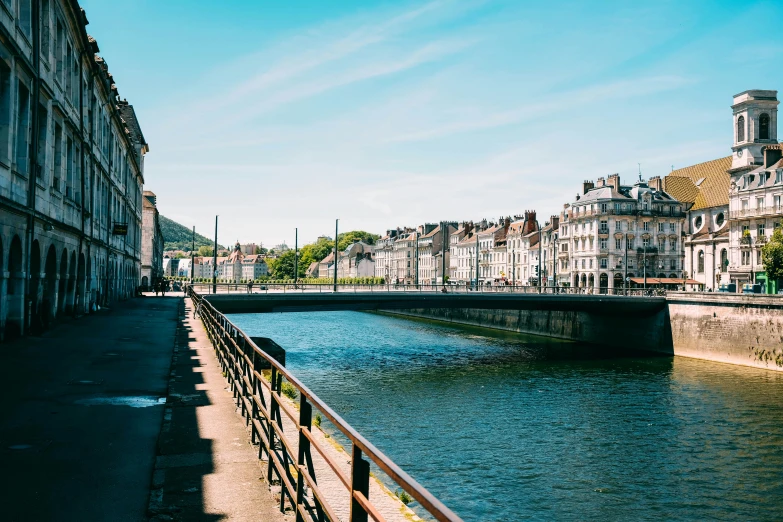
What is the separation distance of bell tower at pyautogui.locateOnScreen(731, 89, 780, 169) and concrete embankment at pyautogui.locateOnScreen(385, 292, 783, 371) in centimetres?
3255

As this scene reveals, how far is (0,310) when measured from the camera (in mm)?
18750

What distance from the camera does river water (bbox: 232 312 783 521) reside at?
16812 mm

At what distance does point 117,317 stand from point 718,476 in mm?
26549

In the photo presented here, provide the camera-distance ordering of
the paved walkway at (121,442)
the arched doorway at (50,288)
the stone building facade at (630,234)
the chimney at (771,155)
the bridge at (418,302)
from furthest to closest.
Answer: the stone building facade at (630,234) < the chimney at (771,155) < the bridge at (418,302) < the arched doorway at (50,288) < the paved walkway at (121,442)

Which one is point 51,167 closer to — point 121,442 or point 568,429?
point 121,442

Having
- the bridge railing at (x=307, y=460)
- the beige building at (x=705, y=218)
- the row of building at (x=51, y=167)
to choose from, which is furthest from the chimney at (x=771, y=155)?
the bridge railing at (x=307, y=460)

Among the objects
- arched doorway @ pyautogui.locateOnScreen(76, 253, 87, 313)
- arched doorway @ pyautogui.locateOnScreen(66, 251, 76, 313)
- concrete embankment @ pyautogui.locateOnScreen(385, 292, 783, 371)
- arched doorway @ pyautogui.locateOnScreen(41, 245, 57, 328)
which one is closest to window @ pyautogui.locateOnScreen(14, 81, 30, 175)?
arched doorway @ pyautogui.locateOnScreen(41, 245, 57, 328)

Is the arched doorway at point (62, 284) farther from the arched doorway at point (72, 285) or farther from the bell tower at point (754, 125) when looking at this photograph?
the bell tower at point (754, 125)

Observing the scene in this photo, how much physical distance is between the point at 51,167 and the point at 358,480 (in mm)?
23638

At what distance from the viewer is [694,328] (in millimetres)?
49000

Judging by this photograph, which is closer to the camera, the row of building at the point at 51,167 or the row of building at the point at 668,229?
the row of building at the point at 51,167

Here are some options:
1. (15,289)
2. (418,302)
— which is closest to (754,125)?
(418,302)

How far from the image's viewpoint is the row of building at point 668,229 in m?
70.0

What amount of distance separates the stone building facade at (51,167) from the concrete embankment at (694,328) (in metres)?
37.2
